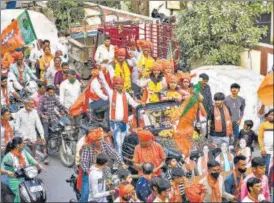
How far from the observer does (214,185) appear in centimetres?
600

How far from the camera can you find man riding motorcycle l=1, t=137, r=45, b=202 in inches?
266

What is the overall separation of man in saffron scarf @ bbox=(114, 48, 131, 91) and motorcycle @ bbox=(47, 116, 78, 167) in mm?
1611

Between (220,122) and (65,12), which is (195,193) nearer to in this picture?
(220,122)

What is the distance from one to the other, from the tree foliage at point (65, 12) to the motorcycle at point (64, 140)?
275 inches

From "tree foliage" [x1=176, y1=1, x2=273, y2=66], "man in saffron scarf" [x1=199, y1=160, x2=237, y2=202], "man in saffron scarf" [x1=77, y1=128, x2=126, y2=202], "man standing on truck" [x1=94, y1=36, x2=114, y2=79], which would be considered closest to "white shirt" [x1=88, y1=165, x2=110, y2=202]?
"man in saffron scarf" [x1=77, y1=128, x2=126, y2=202]

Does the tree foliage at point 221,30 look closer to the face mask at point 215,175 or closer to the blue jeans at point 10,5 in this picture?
the face mask at point 215,175

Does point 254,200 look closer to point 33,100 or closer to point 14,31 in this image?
point 33,100

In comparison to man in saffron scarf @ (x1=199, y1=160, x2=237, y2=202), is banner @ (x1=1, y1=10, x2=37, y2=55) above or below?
above

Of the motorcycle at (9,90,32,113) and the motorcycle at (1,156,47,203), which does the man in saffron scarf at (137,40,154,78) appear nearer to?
the motorcycle at (9,90,32,113)

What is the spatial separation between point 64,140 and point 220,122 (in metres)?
2.08

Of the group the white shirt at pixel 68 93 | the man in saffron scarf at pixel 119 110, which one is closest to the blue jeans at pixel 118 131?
the man in saffron scarf at pixel 119 110

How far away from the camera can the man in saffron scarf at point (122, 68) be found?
10.1 meters

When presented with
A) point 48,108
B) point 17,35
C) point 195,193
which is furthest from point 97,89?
point 195,193

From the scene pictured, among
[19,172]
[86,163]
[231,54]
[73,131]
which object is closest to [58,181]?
[73,131]
